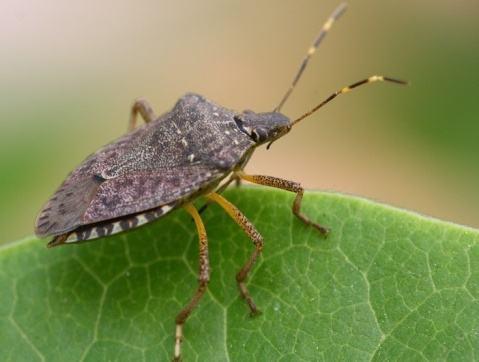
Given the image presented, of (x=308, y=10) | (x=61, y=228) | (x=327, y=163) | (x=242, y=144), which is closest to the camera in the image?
(x=61, y=228)

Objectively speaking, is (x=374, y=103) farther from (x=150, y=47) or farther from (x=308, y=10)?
Result: (x=150, y=47)

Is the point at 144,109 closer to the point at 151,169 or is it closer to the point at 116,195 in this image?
the point at 151,169

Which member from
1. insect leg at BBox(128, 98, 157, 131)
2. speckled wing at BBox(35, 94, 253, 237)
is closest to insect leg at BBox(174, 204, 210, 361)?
speckled wing at BBox(35, 94, 253, 237)

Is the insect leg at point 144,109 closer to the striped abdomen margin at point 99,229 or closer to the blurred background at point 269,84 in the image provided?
the striped abdomen margin at point 99,229

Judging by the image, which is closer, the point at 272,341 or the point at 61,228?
the point at 272,341

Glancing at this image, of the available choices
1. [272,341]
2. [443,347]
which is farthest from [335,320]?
[443,347]

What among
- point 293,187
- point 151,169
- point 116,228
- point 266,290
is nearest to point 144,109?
point 151,169
